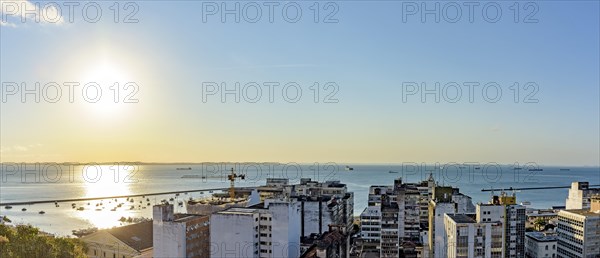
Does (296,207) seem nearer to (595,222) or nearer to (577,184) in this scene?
(595,222)

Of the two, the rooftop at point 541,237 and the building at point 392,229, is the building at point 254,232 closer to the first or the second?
the building at point 392,229

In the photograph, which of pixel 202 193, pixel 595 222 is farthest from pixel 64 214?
pixel 595 222

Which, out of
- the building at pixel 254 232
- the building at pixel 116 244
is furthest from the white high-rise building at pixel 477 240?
the building at pixel 116 244

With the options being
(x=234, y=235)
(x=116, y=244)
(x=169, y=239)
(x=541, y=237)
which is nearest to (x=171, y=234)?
(x=169, y=239)

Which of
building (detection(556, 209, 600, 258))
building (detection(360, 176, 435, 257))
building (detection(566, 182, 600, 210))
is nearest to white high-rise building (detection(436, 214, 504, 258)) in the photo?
building (detection(360, 176, 435, 257))

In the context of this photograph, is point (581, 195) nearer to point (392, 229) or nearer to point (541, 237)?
point (541, 237)

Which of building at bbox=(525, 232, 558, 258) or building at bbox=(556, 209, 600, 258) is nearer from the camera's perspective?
building at bbox=(556, 209, 600, 258)

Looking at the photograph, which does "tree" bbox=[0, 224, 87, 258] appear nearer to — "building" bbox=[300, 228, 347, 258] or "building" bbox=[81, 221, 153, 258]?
"building" bbox=[81, 221, 153, 258]
